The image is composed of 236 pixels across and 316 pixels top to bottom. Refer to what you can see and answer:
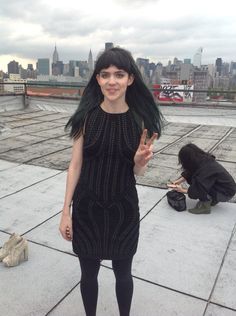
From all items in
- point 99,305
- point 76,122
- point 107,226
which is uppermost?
point 76,122

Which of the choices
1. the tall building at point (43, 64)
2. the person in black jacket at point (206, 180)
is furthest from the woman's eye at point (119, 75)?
the tall building at point (43, 64)

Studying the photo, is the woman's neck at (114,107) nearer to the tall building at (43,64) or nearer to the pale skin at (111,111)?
the pale skin at (111,111)

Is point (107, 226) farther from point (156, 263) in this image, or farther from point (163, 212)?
point (163, 212)

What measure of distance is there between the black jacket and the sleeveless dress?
2396mm

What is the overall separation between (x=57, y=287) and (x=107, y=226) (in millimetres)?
1163

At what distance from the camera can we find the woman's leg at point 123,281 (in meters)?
1.96

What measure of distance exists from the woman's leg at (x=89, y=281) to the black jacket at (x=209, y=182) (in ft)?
7.88

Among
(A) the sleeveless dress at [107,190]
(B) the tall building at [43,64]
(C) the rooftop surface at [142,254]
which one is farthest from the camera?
(B) the tall building at [43,64]

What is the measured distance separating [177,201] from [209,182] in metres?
0.48

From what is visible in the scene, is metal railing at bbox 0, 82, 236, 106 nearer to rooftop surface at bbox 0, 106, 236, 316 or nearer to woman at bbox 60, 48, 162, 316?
rooftop surface at bbox 0, 106, 236, 316

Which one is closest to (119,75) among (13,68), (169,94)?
(169,94)

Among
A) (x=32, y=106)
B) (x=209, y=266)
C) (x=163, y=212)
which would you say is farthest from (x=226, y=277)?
(x=32, y=106)

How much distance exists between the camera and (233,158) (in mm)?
6797

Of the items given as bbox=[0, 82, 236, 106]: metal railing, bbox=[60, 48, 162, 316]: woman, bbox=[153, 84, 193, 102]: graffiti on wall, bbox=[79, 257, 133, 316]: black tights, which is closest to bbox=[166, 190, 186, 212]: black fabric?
bbox=[153, 84, 193, 102]: graffiti on wall
